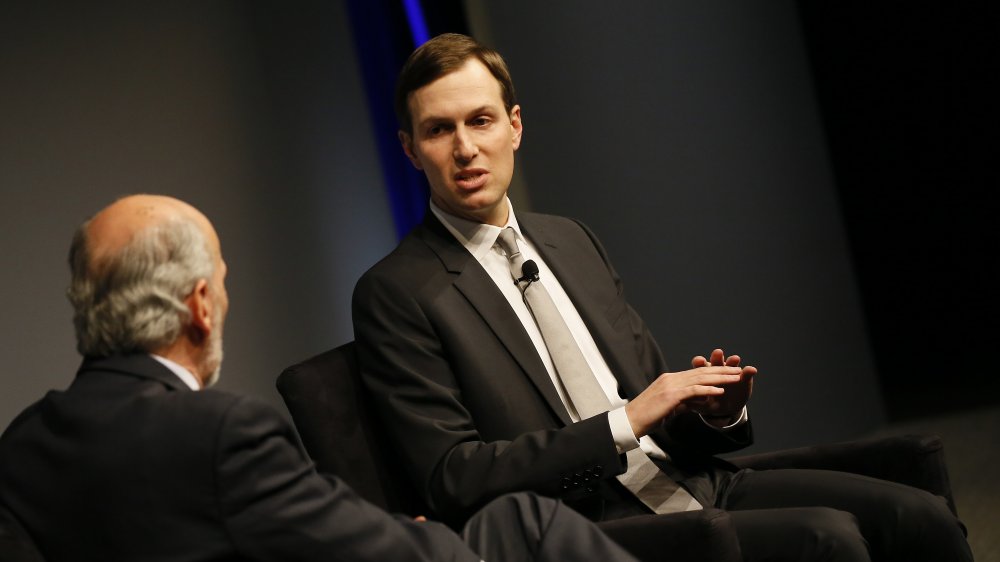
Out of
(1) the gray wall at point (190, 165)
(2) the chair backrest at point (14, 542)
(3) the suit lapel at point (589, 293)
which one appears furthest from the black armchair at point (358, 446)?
(1) the gray wall at point (190, 165)

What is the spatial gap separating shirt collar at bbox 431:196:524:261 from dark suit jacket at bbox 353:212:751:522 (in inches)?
0.8

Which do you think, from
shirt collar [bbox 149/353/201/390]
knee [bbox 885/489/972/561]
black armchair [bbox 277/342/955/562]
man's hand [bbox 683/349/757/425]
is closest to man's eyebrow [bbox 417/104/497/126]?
black armchair [bbox 277/342/955/562]

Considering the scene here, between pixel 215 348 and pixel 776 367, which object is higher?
pixel 215 348

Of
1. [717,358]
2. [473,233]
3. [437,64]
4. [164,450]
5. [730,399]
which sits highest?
[437,64]

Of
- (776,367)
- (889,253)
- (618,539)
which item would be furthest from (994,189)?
(618,539)

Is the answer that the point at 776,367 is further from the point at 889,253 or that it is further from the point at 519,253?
the point at 519,253

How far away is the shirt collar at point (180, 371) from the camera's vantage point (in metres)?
1.58

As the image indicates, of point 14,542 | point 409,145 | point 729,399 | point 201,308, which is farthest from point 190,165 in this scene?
point 14,542

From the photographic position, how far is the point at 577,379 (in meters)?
2.29

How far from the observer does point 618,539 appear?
1891mm

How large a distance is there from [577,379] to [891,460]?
0.65m

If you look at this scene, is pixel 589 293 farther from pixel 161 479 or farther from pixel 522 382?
pixel 161 479

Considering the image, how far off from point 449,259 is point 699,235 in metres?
2.35

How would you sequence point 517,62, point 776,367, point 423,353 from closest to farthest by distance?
1. point 423,353
2. point 517,62
3. point 776,367
